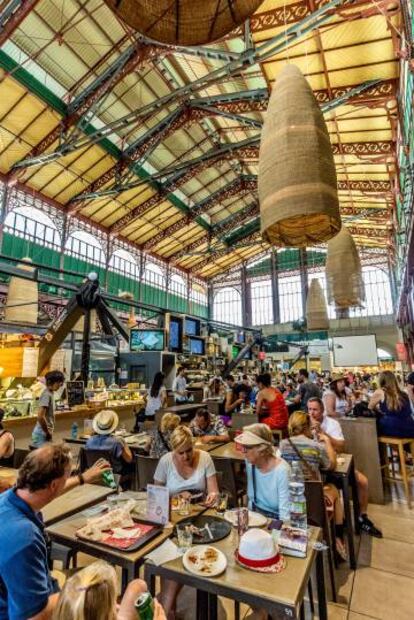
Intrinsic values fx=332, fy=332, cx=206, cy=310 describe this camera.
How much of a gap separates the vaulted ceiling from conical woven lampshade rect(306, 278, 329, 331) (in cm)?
295

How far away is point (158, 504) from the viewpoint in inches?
69.2

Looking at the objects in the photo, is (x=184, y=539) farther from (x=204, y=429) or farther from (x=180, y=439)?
(x=204, y=429)

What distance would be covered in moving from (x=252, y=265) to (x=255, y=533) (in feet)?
87.2

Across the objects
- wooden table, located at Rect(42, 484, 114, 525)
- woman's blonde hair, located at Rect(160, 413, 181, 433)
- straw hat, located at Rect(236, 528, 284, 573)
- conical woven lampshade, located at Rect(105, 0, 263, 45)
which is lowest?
wooden table, located at Rect(42, 484, 114, 525)

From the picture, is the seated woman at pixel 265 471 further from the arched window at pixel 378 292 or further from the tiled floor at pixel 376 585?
the arched window at pixel 378 292

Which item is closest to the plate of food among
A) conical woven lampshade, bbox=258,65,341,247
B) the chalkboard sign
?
conical woven lampshade, bbox=258,65,341,247

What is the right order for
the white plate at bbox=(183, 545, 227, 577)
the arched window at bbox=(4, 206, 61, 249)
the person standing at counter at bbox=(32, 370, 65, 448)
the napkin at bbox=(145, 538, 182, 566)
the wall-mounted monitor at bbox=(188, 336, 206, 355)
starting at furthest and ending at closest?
the arched window at bbox=(4, 206, 61, 249), the wall-mounted monitor at bbox=(188, 336, 206, 355), the person standing at counter at bbox=(32, 370, 65, 448), the napkin at bbox=(145, 538, 182, 566), the white plate at bbox=(183, 545, 227, 577)

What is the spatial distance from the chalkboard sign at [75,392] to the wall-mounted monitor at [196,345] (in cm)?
534

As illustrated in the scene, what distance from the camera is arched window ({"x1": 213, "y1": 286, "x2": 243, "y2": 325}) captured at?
2734 cm

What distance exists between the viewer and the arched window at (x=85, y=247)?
1508cm

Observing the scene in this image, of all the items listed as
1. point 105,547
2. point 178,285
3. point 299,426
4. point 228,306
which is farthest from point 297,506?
point 228,306

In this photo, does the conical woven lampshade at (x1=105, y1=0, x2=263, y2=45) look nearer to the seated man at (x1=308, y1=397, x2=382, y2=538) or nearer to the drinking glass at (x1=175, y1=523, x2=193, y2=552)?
the drinking glass at (x1=175, y1=523, x2=193, y2=552)

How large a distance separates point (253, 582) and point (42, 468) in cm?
92

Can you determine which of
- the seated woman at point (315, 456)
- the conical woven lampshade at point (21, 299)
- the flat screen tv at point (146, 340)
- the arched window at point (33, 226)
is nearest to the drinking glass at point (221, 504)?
the seated woman at point (315, 456)
